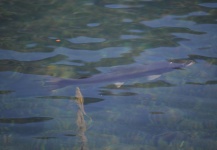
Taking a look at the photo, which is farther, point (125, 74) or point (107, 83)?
point (107, 83)

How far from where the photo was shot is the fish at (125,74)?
6391 millimetres

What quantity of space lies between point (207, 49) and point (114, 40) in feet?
8.86

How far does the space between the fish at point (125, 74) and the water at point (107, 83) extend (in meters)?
0.19

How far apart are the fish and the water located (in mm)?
186

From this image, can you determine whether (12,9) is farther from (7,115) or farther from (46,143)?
(46,143)

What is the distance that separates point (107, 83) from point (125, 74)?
0.53 meters

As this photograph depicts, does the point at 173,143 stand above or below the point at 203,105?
below

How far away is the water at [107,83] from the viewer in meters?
5.83

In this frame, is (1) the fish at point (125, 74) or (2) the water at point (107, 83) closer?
(2) the water at point (107, 83)

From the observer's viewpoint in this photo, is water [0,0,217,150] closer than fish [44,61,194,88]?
Yes

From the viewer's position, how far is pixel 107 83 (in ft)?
22.2

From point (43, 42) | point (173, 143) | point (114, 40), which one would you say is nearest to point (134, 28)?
point (114, 40)

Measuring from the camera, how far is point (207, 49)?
25.1ft

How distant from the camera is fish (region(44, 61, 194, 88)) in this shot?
21.0ft
